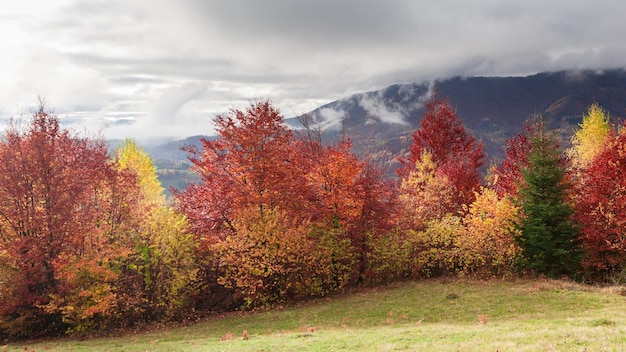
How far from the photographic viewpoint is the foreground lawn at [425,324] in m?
16.0

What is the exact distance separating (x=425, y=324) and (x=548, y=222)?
17553 mm

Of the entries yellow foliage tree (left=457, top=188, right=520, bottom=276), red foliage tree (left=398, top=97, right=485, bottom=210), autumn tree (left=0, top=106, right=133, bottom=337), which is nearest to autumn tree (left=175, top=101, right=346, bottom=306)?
autumn tree (left=0, top=106, right=133, bottom=337)

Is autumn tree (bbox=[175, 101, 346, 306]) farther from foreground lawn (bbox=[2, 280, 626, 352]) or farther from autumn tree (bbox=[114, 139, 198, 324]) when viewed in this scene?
foreground lawn (bbox=[2, 280, 626, 352])

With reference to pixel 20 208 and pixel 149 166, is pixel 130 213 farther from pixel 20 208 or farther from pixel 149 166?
pixel 149 166

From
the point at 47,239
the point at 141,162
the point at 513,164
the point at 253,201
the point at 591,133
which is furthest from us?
the point at 141,162

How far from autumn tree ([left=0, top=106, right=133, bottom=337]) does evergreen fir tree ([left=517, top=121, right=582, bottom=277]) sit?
109 ft

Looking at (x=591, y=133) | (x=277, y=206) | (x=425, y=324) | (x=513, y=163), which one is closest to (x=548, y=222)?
(x=513, y=163)

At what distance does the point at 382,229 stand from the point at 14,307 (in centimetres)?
3060

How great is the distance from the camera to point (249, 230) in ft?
113

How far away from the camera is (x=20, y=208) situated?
3022 centimetres

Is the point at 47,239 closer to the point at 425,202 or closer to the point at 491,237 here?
the point at 425,202

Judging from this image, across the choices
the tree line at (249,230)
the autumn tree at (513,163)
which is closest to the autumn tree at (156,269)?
the tree line at (249,230)

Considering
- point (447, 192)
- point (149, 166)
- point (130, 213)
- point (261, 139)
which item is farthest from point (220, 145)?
point (149, 166)

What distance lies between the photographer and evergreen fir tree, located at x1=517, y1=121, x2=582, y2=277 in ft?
111
